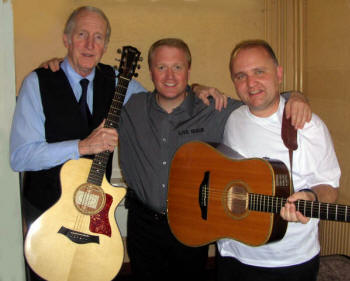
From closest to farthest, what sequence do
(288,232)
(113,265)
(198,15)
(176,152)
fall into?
1. (288,232)
2. (113,265)
3. (176,152)
4. (198,15)

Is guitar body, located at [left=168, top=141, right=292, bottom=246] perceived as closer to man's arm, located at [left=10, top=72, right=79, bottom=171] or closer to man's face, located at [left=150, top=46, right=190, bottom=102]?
man's face, located at [left=150, top=46, right=190, bottom=102]

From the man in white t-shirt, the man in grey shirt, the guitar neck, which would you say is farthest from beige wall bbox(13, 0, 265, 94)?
the guitar neck

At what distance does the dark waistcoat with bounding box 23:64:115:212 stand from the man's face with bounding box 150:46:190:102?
0.45 meters

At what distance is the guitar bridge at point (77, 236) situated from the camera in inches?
65.8

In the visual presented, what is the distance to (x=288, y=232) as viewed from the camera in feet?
5.02

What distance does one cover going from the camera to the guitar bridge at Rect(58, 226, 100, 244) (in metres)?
1.67

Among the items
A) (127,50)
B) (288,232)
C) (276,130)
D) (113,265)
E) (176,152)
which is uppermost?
(127,50)

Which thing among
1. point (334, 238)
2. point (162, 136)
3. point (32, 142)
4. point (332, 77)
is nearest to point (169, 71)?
point (162, 136)

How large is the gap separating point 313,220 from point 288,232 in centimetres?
14

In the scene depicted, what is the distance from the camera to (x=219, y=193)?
5.61 ft

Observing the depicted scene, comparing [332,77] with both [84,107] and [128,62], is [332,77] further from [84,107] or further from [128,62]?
[84,107]

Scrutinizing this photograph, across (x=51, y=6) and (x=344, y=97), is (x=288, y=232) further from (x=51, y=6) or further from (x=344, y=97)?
(x=51, y=6)

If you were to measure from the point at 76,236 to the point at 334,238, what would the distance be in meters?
2.20

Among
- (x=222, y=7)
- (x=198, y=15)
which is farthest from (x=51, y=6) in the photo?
(x=222, y=7)
